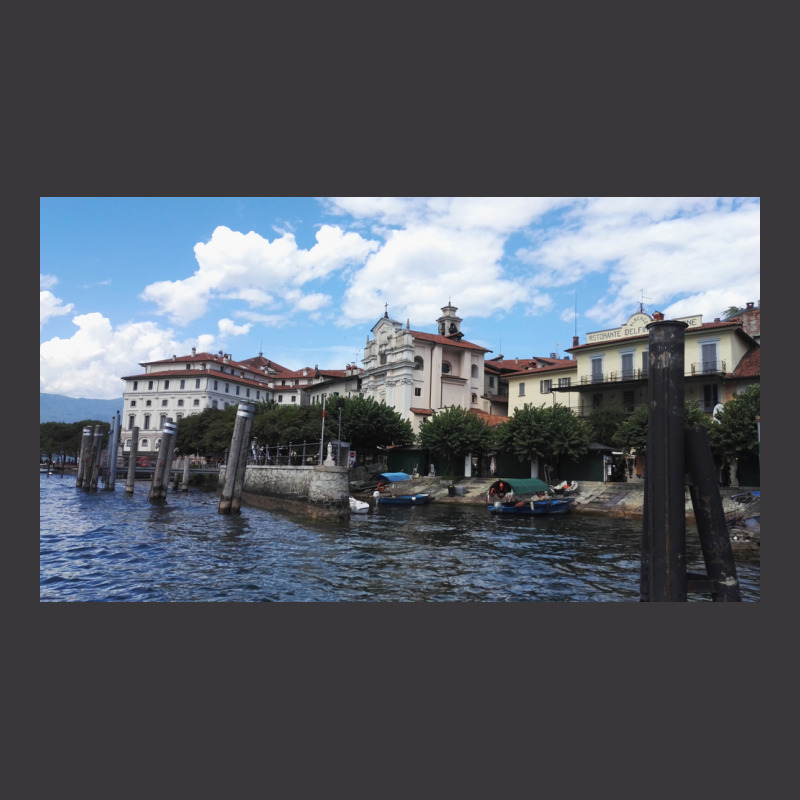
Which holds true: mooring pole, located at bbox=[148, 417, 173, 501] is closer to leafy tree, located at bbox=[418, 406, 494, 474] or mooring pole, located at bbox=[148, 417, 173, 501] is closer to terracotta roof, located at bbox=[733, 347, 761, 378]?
leafy tree, located at bbox=[418, 406, 494, 474]

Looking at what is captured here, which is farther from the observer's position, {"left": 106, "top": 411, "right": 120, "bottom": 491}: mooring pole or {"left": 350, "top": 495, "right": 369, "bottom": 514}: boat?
{"left": 106, "top": 411, "right": 120, "bottom": 491}: mooring pole

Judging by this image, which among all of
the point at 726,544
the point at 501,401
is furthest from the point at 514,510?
the point at 501,401

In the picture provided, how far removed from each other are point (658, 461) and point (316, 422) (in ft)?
166

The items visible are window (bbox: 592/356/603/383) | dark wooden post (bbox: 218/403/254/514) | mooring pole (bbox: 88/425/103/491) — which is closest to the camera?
dark wooden post (bbox: 218/403/254/514)

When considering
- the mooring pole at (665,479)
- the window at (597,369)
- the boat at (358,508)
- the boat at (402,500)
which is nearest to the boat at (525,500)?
the boat at (402,500)

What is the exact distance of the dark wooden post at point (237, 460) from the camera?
89.2ft

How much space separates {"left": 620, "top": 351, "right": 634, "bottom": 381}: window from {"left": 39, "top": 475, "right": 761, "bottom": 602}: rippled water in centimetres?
2008

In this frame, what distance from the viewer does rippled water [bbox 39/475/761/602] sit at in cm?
1252

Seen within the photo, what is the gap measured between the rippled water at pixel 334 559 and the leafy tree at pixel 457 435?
1700 centimetres

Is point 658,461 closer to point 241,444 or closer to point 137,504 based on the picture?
point 241,444

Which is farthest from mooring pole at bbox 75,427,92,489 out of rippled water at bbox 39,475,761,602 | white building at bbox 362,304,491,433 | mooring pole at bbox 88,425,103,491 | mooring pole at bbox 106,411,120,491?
white building at bbox 362,304,491,433
